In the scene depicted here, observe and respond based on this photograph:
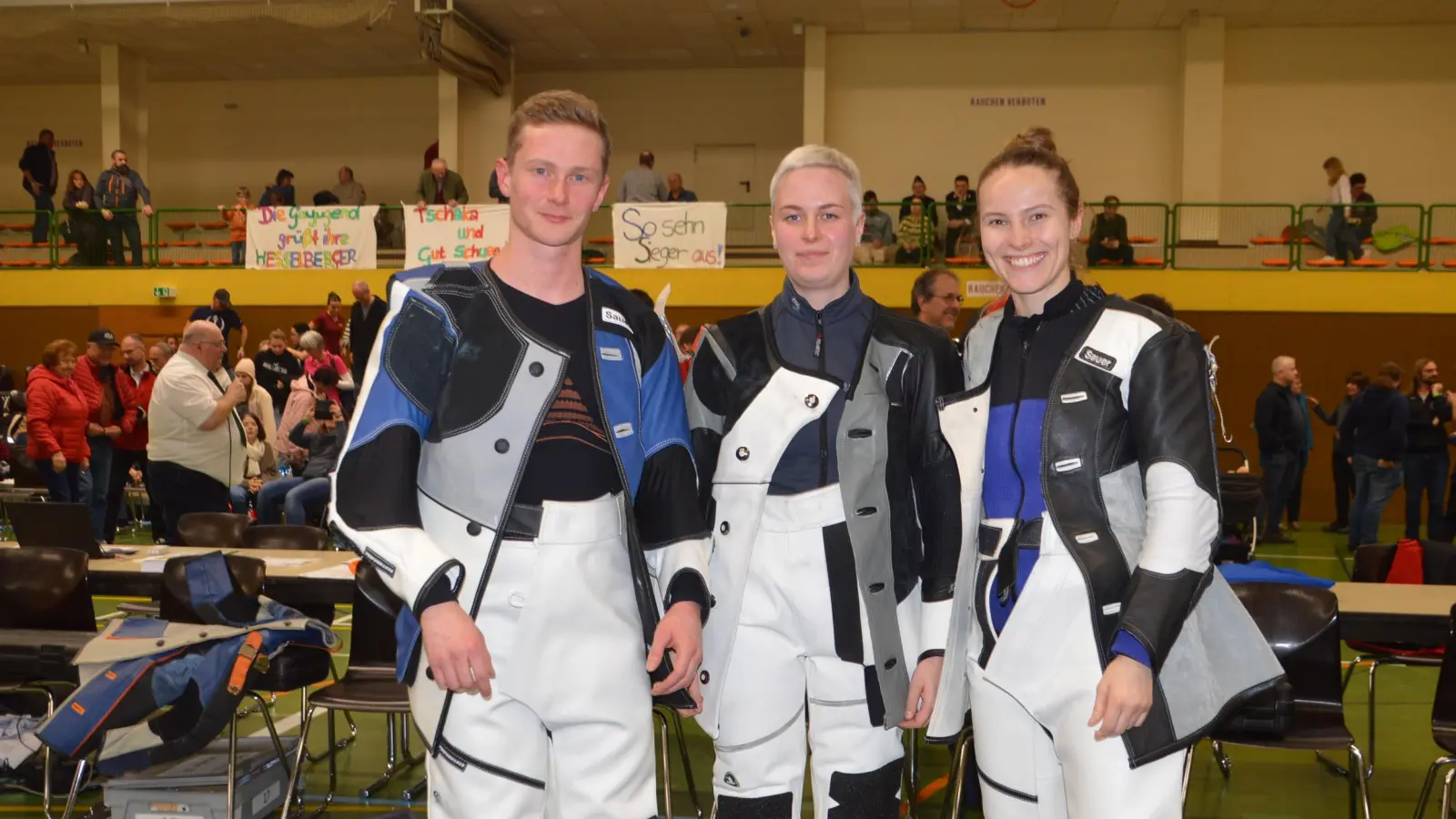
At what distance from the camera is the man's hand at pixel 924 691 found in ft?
8.24

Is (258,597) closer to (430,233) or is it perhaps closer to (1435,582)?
(1435,582)

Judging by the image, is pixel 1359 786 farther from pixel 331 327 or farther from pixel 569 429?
pixel 331 327

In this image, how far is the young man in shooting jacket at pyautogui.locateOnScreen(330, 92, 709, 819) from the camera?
207 cm

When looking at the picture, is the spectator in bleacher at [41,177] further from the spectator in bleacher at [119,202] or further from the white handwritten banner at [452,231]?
the white handwritten banner at [452,231]

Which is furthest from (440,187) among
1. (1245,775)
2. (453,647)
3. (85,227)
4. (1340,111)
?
(453,647)

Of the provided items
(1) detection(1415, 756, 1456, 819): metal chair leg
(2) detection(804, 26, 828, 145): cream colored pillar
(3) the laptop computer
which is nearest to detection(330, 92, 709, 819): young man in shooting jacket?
(1) detection(1415, 756, 1456, 819): metal chair leg

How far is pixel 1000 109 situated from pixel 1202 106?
2903mm

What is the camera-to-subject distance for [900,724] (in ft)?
8.32

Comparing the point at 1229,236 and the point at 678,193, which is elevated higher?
the point at 678,193

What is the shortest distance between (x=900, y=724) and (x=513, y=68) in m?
18.5

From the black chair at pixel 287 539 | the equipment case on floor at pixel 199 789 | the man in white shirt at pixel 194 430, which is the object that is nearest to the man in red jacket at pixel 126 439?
the man in white shirt at pixel 194 430

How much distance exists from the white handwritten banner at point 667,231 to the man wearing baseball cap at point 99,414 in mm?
5892

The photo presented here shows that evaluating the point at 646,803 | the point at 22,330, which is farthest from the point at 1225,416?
the point at 22,330

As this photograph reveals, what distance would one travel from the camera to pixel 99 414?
10.1 m
